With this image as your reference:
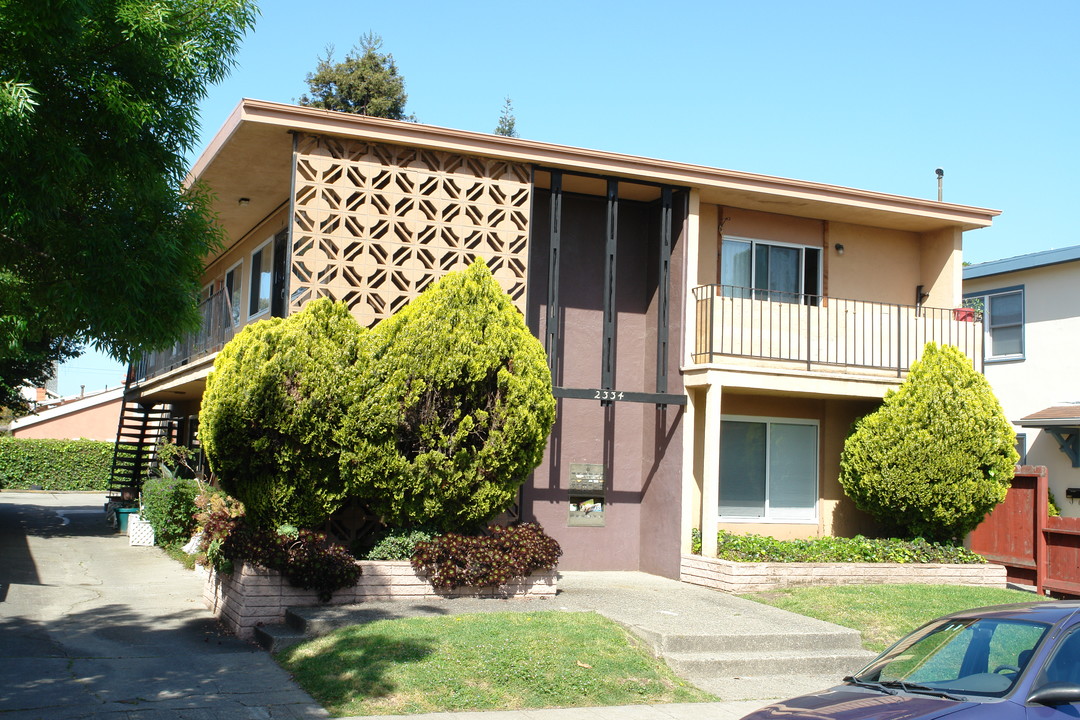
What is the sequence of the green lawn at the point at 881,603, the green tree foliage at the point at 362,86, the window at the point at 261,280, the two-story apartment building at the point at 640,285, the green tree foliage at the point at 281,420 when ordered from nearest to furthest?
the green tree foliage at the point at 281,420, the green lawn at the point at 881,603, the two-story apartment building at the point at 640,285, the window at the point at 261,280, the green tree foliage at the point at 362,86

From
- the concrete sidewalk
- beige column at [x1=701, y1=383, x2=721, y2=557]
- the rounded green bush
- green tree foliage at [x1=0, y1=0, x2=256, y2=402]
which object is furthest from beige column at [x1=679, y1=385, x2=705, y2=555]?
green tree foliage at [x1=0, y1=0, x2=256, y2=402]

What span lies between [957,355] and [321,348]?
9552mm

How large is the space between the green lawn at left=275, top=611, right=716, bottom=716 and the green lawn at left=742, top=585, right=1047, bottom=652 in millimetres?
3196

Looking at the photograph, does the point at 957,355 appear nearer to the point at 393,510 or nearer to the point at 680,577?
the point at 680,577

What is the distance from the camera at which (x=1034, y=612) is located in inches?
235

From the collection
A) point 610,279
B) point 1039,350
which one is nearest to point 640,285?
point 610,279

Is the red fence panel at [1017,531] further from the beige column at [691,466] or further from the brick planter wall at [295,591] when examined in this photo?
the brick planter wall at [295,591]

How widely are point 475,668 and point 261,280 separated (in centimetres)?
1038

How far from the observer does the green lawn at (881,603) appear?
11617 millimetres

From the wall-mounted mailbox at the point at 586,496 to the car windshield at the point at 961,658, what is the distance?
345 inches

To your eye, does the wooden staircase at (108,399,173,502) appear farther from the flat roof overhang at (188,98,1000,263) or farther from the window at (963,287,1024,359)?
the window at (963,287,1024,359)

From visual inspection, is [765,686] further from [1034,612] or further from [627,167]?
[627,167]

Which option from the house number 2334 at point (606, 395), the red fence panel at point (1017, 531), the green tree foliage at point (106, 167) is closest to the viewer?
the green tree foliage at point (106, 167)

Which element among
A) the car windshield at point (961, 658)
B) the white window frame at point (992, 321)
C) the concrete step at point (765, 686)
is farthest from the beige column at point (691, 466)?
the white window frame at point (992, 321)
